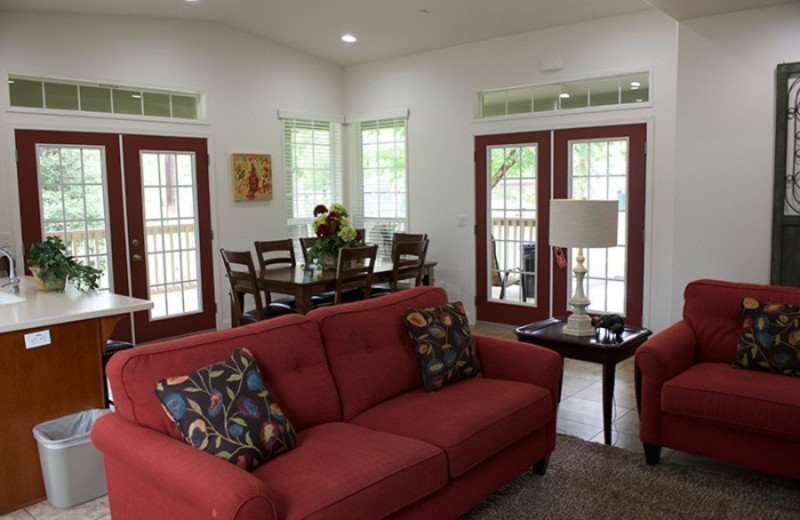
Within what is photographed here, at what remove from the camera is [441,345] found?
3.18 metres

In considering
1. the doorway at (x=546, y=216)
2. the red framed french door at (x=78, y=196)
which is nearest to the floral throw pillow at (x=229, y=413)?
the red framed french door at (x=78, y=196)

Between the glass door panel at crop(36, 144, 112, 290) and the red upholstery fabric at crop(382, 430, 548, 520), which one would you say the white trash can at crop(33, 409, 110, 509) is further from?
the glass door panel at crop(36, 144, 112, 290)

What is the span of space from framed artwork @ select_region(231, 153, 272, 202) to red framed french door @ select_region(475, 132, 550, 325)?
215 centimetres

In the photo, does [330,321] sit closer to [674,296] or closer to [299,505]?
[299,505]

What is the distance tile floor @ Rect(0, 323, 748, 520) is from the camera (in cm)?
304

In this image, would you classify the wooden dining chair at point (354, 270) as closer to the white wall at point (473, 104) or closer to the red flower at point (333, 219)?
the red flower at point (333, 219)

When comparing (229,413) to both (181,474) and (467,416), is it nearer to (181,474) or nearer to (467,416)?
(181,474)

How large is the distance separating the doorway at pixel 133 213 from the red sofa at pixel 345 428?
11.3 feet

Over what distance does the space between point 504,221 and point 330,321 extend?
381cm

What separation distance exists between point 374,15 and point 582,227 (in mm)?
3263

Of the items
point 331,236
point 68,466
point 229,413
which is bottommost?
point 68,466

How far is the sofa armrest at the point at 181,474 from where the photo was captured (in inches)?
73.9

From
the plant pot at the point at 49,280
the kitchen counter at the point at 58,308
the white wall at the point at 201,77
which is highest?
the white wall at the point at 201,77

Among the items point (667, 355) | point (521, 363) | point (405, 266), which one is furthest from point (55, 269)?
point (667, 355)
